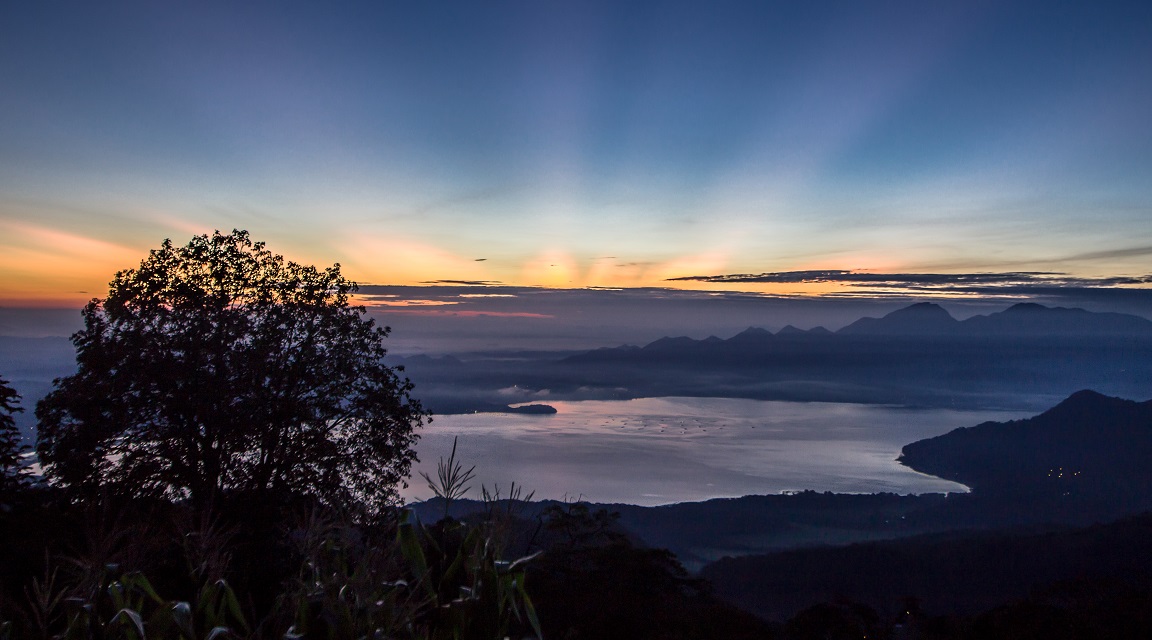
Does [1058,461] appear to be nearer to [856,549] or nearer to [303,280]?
[856,549]

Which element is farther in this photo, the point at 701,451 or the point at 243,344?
the point at 701,451

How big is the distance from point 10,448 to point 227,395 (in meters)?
3.46

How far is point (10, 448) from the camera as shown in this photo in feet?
39.8

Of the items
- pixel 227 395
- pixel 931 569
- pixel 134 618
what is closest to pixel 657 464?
pixel 931 569

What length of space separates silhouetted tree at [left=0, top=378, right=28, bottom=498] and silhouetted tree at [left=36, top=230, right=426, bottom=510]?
0.41 meters

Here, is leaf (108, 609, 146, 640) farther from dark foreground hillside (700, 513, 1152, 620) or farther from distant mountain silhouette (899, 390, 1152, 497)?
distant mountain silhouette (899, 390, 1152, 497)

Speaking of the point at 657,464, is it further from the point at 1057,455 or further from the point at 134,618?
the point at 134,618

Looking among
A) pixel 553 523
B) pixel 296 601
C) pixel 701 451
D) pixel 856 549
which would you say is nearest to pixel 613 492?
pixel 856 549

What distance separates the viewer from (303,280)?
15.0 metres

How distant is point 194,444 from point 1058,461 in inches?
7916

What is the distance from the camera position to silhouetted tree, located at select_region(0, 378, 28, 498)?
1181 centimetres

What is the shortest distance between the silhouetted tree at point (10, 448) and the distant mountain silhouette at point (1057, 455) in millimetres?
164825

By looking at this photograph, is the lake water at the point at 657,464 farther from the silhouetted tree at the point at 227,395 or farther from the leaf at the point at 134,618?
the leaf at the point at 134,618

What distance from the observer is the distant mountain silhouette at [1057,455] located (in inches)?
5787
